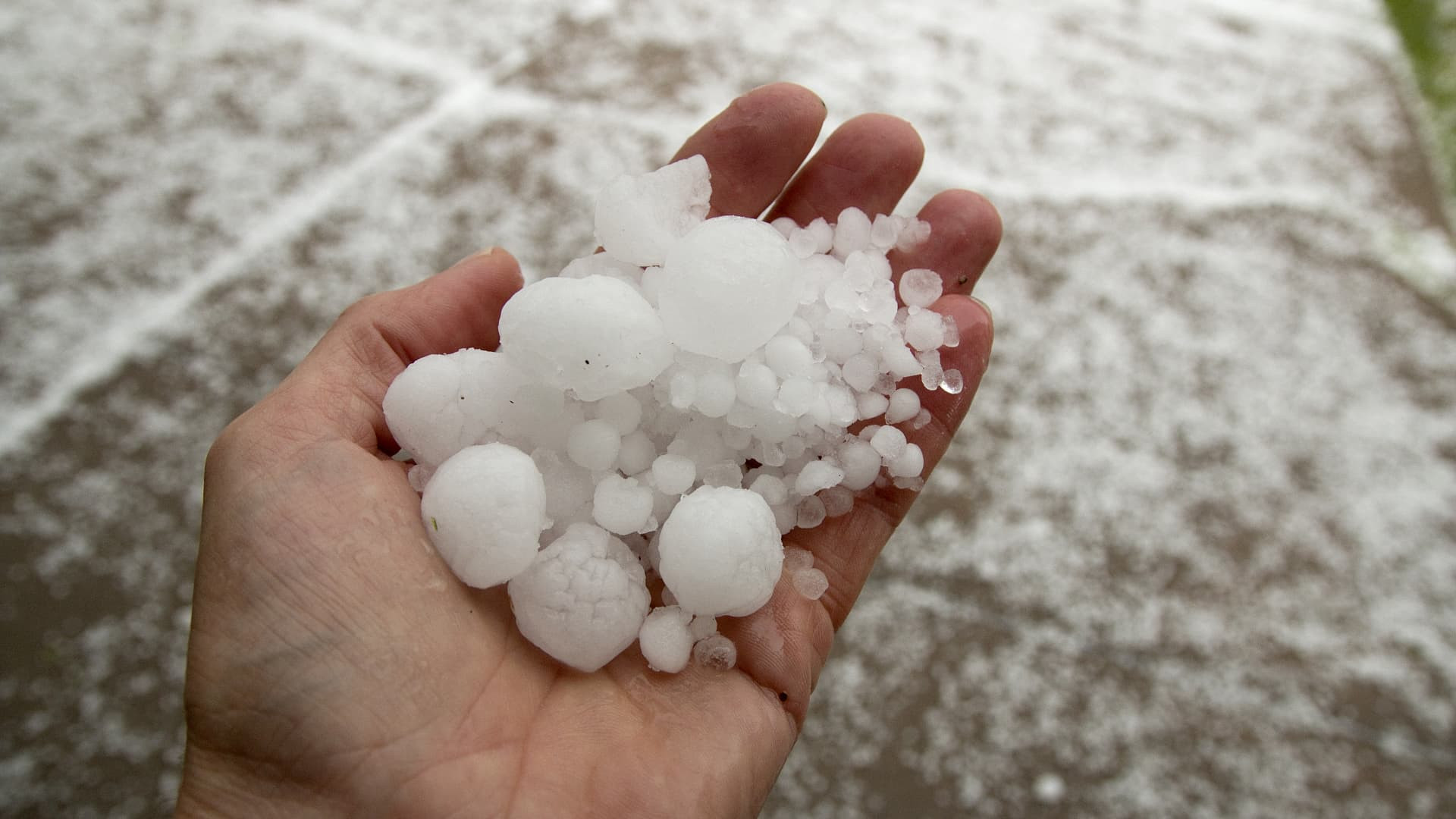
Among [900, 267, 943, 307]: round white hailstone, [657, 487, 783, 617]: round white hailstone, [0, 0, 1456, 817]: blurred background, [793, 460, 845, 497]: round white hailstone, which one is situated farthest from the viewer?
[0, 0, 1456, 817]: blurred background

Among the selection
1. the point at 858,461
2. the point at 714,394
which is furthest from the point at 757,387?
the point at 858,461

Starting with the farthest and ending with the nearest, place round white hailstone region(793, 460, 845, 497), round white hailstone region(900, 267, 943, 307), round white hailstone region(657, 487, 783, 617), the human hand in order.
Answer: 1. round white hailstone region(900, 267, 943, 307)
2. round white hailstone region(793, 460, 845, 497)
3. round white hailstone region(657, 487, 783, 617)
4. the human hand

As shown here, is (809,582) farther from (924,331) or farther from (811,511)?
(924,331)

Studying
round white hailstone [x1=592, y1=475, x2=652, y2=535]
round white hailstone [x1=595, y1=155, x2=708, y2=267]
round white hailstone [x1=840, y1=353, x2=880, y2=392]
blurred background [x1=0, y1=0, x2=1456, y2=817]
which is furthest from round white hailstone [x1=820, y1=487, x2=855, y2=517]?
blurred background [x1=0, y1=0, x2=1456, y2=817]

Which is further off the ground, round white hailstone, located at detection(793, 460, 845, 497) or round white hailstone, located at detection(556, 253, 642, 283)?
round white hailstone, located at detection(556, 253, 642, 283)

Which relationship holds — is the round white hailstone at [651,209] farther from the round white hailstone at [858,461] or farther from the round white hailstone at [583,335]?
the round white hailstone at [858,461]

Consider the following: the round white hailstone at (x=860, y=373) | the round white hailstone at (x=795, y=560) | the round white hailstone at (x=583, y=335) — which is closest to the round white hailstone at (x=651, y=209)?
the round white hailstone at (x=583, y=335)

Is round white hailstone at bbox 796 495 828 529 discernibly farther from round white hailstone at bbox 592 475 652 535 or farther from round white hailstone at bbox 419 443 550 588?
round white hailstone at bbox 419 443 550 588
